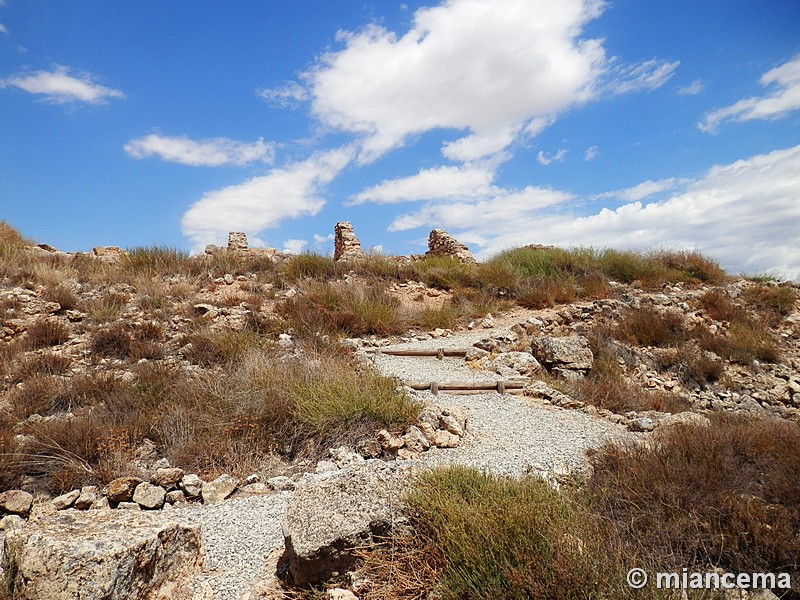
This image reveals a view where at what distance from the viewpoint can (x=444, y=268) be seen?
15.8m

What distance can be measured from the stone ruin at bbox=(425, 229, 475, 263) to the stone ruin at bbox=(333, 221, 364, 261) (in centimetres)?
377

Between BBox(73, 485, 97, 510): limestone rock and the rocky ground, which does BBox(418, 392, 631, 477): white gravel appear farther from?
BBox(73, 485, 97, 510): limestone rock

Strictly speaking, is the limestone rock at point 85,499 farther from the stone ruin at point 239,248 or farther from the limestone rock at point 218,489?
the stone ruin at point 239,248

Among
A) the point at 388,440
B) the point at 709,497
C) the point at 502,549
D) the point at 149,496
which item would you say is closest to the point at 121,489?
the point at 149,496

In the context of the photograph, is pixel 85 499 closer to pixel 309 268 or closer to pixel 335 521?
pixel 335 521

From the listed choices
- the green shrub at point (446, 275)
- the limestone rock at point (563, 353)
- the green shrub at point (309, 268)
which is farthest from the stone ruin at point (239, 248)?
the limestone rock at point (563, 353)

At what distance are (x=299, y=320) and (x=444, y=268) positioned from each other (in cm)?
689

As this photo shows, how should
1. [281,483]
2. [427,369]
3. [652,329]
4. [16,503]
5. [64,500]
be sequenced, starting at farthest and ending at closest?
1. [652,329]
2. [427,369]
3. [281,483]
4. [64,500]
5. [16,503]

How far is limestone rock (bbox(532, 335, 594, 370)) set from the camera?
8.95m

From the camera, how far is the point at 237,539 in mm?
3543

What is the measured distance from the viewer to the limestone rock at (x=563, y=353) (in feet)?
29.4

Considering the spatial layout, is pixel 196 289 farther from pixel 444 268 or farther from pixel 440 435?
pixel 440 435

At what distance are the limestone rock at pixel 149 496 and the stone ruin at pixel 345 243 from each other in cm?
1316

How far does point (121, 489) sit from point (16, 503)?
31.8 inches
